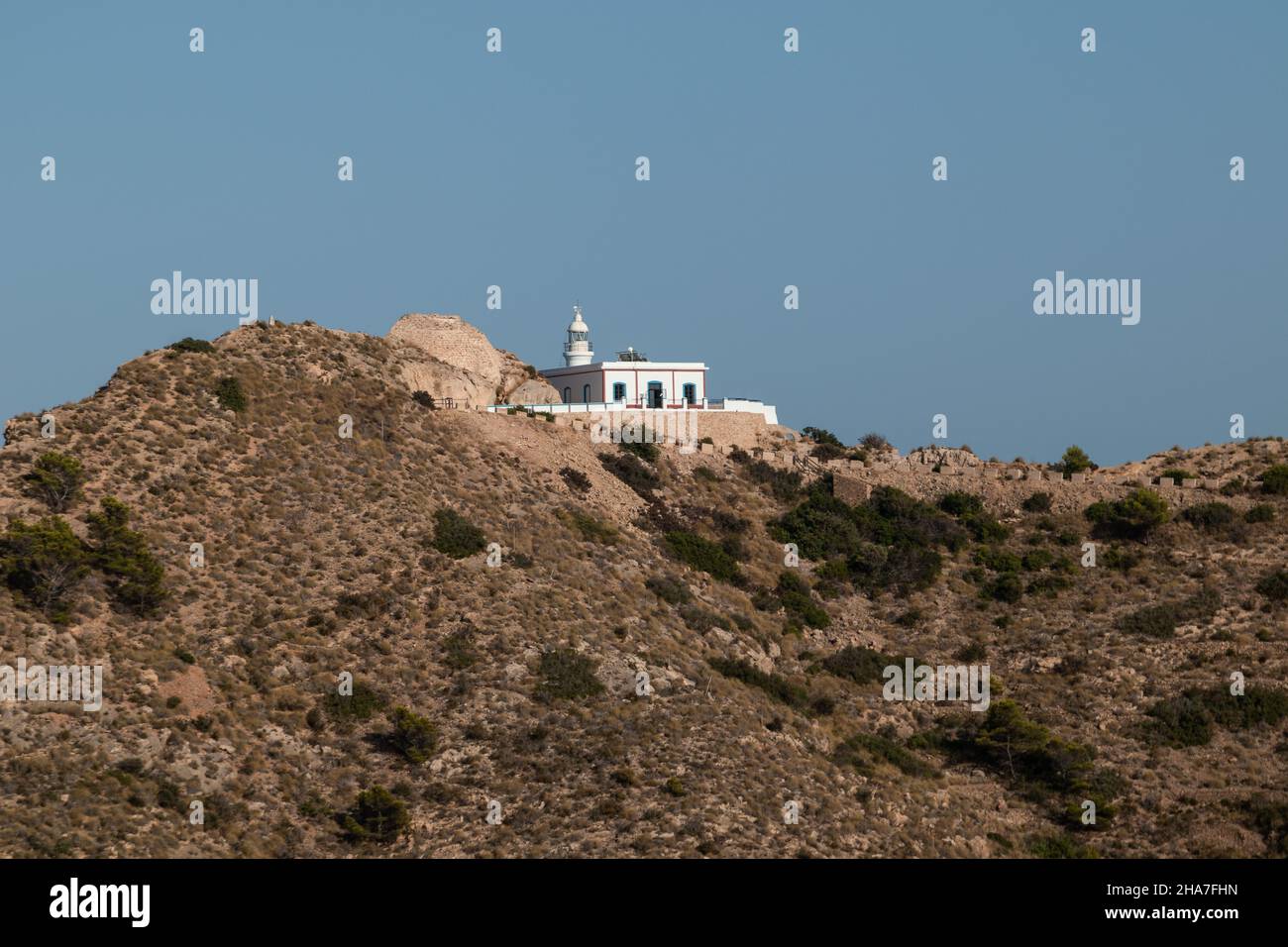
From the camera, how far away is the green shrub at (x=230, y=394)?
6338 cm

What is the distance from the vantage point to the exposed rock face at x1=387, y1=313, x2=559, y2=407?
72.1 metres

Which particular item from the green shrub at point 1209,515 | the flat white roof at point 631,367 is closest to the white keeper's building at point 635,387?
the flat white roof at point 631,367

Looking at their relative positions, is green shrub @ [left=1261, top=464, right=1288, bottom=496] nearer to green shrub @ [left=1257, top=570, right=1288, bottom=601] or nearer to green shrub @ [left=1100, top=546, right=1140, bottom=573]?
green shrub @ [left=1257, top=570, right=1288, bottom=601]

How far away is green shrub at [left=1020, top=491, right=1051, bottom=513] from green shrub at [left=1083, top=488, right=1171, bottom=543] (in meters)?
1.87

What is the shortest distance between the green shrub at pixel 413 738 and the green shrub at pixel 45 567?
10.3 m

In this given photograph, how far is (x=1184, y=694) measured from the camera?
5778 cm

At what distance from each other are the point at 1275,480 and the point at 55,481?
4802 centimetres

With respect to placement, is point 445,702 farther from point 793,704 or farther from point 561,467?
point 561,467

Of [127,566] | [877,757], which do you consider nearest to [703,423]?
[877,757]

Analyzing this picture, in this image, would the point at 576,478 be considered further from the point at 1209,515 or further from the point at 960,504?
the point at 1209,515

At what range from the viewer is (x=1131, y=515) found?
69062 mm

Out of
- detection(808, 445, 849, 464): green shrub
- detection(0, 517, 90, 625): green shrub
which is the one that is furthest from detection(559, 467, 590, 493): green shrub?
detection(0, 517, 90, 625): green shrub

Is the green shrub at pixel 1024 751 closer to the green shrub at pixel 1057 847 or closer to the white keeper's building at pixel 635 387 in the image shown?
the green shrub at pixel 1057 847
